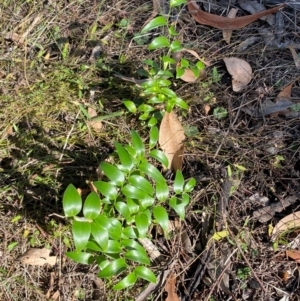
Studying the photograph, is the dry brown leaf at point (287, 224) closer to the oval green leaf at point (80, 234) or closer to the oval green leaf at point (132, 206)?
the oval green leaf at point (132, 206)

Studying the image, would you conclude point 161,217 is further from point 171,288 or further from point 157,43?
point 157,43

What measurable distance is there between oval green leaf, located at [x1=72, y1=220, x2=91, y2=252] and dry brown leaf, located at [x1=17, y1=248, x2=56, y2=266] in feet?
1.43

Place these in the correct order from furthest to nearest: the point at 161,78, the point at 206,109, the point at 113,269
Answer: the point at 206,109
the point at 161,78
the point at 113,269

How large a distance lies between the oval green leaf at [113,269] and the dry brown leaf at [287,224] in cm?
69

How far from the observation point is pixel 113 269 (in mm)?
1832

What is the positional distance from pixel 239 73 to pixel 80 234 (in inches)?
48.2

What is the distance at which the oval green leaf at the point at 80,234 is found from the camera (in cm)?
173

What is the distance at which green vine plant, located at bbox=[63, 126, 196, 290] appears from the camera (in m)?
1.79

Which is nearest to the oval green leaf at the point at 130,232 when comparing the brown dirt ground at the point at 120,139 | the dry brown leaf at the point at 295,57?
the brown dirt ground at the point at 120,139

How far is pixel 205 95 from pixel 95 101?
1.70 feet

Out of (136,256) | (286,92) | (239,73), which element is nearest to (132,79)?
(239,73)

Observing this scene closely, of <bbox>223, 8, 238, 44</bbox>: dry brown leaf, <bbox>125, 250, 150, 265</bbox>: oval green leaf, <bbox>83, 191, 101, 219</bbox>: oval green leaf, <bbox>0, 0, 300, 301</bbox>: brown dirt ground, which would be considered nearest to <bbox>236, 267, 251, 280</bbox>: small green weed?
<bbox>0, 0, 300, 301</bbox>: brown dirt ground

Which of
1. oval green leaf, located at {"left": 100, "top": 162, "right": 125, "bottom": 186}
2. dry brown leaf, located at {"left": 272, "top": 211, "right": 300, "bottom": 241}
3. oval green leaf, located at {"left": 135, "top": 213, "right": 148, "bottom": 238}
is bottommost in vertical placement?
dry brown leaf, located at {"left": 272, "top": 211, "right": 300, "bottom": 241}

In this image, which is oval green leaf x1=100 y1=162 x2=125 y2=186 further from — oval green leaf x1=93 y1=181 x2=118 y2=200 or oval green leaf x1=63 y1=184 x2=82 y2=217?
oval green leaf x1=63 y1=184 x2=82 y2=217
